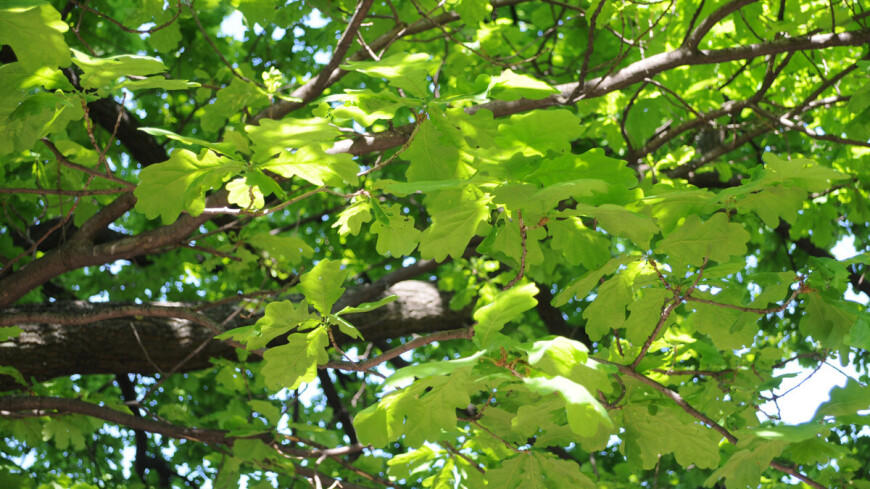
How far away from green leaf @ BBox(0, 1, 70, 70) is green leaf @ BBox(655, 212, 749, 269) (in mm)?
1433

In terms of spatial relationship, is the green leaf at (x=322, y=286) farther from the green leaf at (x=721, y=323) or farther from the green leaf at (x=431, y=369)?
the green leaf at (x=721, y=323)

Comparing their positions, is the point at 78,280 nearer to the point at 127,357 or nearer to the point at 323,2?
the point at 127,357

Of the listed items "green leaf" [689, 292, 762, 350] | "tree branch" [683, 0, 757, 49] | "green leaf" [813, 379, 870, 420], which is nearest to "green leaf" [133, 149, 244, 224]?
"green leaf" [689, 292, 762, 350]

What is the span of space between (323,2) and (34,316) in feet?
6.02

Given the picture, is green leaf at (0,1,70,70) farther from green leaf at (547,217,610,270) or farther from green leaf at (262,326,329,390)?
green leaf at (547,217,610,270)

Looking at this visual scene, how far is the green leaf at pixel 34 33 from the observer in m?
1.50

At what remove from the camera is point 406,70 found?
5.64 feet

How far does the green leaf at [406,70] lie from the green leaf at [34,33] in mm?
621

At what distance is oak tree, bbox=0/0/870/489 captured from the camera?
1.62 metres

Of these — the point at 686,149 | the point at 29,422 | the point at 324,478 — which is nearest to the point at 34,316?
the point at 29,422

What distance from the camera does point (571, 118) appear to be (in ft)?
5.56

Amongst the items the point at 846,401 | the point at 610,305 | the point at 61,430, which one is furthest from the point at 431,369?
the point at 61,430

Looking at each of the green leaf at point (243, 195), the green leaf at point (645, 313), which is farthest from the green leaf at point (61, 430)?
the green leaf at point (645, 313)

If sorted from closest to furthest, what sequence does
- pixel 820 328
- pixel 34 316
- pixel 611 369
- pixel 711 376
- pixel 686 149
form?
pixel 611 369 < pixel 820 328 < pixel 711 376 < pixel 34 316 < pixel 686 149
